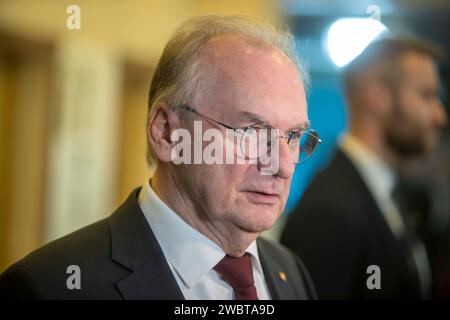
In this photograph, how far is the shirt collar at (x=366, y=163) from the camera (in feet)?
4.10

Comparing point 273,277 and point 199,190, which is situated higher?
point 199,190

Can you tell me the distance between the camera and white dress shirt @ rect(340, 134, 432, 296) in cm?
124

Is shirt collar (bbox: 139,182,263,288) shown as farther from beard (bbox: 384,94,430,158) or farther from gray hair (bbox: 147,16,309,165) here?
beard (bbox: 384,94,430,158)

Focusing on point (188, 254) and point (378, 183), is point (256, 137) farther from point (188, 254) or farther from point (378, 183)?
point (378, 183)

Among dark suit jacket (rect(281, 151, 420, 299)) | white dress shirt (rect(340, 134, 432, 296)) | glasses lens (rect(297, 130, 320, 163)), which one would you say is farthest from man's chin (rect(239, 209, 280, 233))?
white dress shirt (rect(340, 134, 432, 296))

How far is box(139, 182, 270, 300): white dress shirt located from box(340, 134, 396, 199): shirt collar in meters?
0.44

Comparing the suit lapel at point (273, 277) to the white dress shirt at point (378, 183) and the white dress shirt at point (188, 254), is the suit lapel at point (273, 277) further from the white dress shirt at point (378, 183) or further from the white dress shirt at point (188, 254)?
the white dress shirt at point (378, 183)

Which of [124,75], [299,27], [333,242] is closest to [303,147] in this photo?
[333,242]

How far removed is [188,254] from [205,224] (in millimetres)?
53

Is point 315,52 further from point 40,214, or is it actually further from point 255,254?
point 40,214

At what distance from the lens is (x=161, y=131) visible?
0.93 m

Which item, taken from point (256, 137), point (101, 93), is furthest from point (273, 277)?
point (101, 93)

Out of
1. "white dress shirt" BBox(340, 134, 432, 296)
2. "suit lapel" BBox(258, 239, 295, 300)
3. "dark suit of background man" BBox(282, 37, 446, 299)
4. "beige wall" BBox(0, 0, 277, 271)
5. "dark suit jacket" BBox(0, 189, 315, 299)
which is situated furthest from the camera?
"beige wall" BBox(0, 0, 277, 271)

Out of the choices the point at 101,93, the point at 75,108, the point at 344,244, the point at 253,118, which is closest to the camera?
the point at 253,118
